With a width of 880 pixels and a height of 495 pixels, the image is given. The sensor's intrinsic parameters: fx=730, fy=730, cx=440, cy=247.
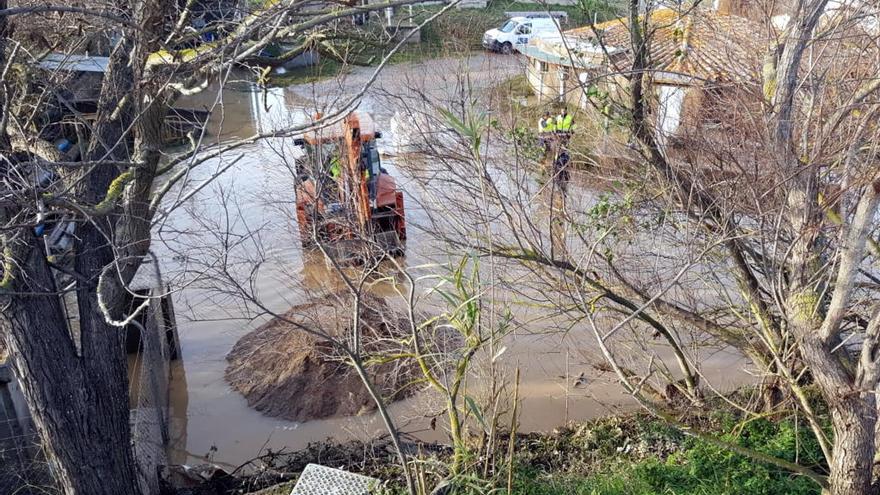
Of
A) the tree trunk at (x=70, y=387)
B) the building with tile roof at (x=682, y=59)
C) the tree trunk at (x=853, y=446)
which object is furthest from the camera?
the building with tile roof at (x=682, y=59)

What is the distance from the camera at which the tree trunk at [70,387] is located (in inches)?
186

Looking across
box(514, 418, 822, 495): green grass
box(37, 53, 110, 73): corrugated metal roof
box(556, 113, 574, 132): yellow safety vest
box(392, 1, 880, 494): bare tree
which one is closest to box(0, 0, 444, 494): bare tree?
box(37, 53, 110, 73): corrugated metal roof

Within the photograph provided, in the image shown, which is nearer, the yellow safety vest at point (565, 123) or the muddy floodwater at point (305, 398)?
the yellow safety vest at point (565, 123)

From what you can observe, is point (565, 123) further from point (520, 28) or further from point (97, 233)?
point (520, 28)

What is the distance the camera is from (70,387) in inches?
193

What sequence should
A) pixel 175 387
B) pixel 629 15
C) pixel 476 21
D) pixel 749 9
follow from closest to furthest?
pixel 629 15
pixel 749 9
pixel 175 387
pixel 476 21

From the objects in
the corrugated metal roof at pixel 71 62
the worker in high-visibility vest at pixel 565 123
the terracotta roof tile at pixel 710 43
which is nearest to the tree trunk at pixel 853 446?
the terracotta roof tile at pixel 710 43

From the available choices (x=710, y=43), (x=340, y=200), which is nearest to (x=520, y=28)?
(x=710, y=43)

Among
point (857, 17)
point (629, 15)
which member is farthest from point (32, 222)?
point (857, 17)

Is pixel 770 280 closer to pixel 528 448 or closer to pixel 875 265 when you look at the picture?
pixel 875 265

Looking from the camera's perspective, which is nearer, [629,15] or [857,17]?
[857,17]

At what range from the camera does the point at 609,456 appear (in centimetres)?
640

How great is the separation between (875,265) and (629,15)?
9.62 ft

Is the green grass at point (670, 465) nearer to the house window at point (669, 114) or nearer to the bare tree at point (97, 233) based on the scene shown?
the house window at point (669, 114)
